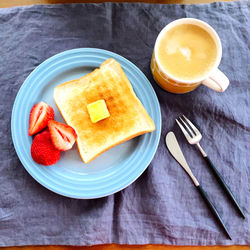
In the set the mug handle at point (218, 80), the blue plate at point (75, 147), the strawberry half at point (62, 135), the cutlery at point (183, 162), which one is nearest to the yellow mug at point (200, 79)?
the mug handle at point (218, 80)

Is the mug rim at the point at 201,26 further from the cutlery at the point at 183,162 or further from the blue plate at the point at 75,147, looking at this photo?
the cutlery at the point at 183,162

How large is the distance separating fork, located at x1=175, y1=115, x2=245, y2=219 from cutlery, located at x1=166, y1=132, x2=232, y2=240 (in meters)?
0.07

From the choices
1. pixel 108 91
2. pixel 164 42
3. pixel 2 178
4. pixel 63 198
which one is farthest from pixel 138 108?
pixel 2 178

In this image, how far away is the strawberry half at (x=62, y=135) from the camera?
45.2 inches

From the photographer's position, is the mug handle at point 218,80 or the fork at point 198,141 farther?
the fork at point 198,141

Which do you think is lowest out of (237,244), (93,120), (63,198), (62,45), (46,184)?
(237,244)

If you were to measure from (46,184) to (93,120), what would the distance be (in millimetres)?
347

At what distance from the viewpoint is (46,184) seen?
117cm

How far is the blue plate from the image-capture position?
117 cm

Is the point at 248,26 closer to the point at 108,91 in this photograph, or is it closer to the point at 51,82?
the point at 108,91

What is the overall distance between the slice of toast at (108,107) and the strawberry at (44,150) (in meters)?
0.12

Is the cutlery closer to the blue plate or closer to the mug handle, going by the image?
the blue plate

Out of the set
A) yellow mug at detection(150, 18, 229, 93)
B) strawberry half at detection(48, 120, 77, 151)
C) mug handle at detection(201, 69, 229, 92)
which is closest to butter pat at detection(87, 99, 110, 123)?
strawberry half at detection(48, 120, 77, 151)

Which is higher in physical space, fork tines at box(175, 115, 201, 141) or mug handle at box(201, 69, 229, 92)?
mug handle at box(201, 69, 229, 92)
